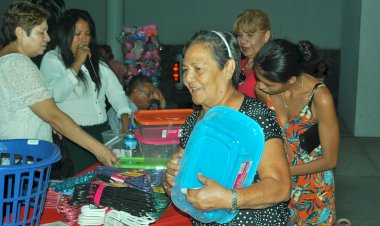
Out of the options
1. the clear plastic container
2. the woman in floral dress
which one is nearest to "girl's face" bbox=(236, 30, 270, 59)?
the woman in floral dress

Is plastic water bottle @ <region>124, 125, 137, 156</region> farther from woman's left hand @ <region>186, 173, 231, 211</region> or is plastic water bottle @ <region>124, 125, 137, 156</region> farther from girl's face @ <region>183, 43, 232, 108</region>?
woman's left hand @ <region>186, 173, 231, 211</region>

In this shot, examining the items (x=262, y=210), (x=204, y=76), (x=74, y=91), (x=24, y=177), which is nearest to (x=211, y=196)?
(x=262, y=210)

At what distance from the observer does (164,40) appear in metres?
11.3

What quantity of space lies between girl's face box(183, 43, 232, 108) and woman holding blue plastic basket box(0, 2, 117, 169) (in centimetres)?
112

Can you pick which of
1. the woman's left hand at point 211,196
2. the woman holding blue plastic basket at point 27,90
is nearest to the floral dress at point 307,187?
the woman holding blue plastic basket at point 27,90

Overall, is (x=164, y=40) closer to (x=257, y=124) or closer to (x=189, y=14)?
(x=189, y=14)

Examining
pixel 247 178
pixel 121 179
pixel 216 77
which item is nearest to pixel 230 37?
pixel 216 77

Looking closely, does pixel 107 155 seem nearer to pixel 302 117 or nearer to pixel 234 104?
pixel 302 117

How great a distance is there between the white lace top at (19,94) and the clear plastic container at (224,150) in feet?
4.16

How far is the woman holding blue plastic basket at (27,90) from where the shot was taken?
2.92 metres

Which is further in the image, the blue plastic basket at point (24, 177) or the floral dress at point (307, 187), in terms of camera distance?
the floral dress at point (307, 187)

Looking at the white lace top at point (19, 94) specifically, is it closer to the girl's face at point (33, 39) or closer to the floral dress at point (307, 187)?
the girl's face at point (33, 39)

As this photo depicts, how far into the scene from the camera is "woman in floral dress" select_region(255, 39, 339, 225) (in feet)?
9.23

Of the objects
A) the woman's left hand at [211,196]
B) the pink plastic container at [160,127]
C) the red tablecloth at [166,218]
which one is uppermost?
the woman's left hand at [211,196]
